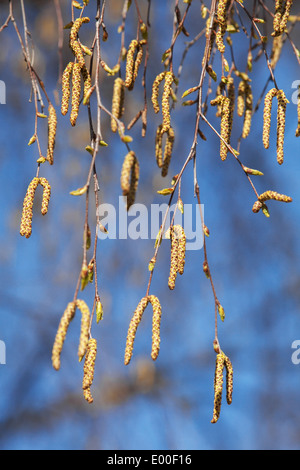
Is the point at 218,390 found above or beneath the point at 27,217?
beneath

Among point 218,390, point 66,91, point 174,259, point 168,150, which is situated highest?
point 66,91

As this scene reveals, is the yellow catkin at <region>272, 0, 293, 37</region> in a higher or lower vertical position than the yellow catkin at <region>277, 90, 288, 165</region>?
higher

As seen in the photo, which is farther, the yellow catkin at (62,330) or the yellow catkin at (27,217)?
the yellow catkin at (27,217)

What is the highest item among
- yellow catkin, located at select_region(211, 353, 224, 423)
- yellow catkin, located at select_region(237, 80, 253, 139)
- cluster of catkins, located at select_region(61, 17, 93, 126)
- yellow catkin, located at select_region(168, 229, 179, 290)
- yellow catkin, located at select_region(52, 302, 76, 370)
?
yellow catkin, located at select_region(237, 80, 253, 139)

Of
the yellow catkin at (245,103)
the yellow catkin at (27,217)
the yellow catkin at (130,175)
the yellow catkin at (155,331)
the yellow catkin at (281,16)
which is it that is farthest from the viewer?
the yellow catkin at (245,103)

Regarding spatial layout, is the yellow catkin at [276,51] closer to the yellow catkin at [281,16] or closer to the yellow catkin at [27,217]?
the yellow catkin at [281,16]

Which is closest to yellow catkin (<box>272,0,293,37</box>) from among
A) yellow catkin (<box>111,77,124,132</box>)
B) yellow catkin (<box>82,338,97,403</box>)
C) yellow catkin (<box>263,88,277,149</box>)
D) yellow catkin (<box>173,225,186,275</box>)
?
yellow catkin (<box>263,88,277,149</box>)

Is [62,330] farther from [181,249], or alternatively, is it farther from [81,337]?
[181,249]

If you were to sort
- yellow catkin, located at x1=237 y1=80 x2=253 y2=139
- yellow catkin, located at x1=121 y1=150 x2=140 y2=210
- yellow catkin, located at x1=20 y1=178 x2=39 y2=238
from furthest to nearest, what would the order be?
1. yellow catkin, located at x1=237 y1=80 x2=253 y2=139
2. yellow catkin, located at x1=20 y1=178 x2=39 y2=238
3. yellow catkin, located at x1=121 y1=150 x2=140 y2=210

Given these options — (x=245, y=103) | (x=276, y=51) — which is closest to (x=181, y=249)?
(x=245, y=103)

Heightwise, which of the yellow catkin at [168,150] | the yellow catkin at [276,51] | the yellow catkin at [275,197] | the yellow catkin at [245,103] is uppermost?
the yellow catkin at [276,51]

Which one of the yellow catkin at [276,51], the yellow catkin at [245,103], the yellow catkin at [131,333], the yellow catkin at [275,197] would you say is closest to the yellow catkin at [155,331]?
the yellow catkin at [131,333]

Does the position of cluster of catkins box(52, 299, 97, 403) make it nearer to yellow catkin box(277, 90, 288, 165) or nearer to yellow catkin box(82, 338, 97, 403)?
yellow catkin box(82, 338, 97, 403)

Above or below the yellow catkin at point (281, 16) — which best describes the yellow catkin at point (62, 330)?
below
